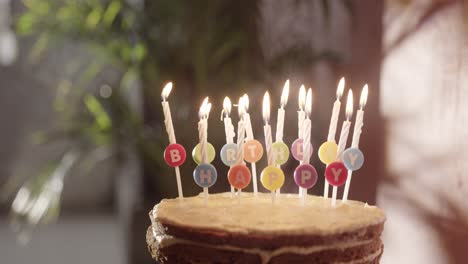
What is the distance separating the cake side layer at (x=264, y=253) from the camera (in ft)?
3.23

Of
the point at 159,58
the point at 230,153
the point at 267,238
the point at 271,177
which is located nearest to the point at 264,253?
the point at 267,238

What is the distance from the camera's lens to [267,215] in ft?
3.59

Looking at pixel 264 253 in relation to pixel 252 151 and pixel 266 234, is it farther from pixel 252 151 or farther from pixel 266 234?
pixel 252 151

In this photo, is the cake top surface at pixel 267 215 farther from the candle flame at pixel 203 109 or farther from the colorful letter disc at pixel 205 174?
the candle flame at pixel 203 109

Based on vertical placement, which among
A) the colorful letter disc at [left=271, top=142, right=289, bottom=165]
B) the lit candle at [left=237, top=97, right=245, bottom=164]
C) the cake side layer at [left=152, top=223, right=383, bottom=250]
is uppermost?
the lit candle at [left=237, top=97, right=245, bottom=164]

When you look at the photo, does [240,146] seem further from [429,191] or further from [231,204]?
[429,191]

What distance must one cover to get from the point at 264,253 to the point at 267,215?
0.39 ft

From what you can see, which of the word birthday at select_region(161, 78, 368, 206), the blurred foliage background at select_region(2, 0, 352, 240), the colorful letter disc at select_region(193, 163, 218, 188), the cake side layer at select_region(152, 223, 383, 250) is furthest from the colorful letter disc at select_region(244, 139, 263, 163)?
the blurred foliage background at select_region(2, 0, 352, 240)

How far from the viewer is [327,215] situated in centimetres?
109

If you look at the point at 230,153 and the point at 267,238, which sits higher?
the point at 230,153

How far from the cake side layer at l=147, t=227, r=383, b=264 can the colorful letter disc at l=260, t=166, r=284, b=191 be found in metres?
0.17

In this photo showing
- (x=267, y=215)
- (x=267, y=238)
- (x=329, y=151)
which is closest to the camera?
(x=267, y=238)

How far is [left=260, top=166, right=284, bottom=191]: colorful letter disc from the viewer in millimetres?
1119

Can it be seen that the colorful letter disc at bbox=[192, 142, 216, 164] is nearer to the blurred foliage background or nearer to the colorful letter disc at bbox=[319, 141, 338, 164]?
the colorful letter disc at bbox=[319, 141, 338, 164]
